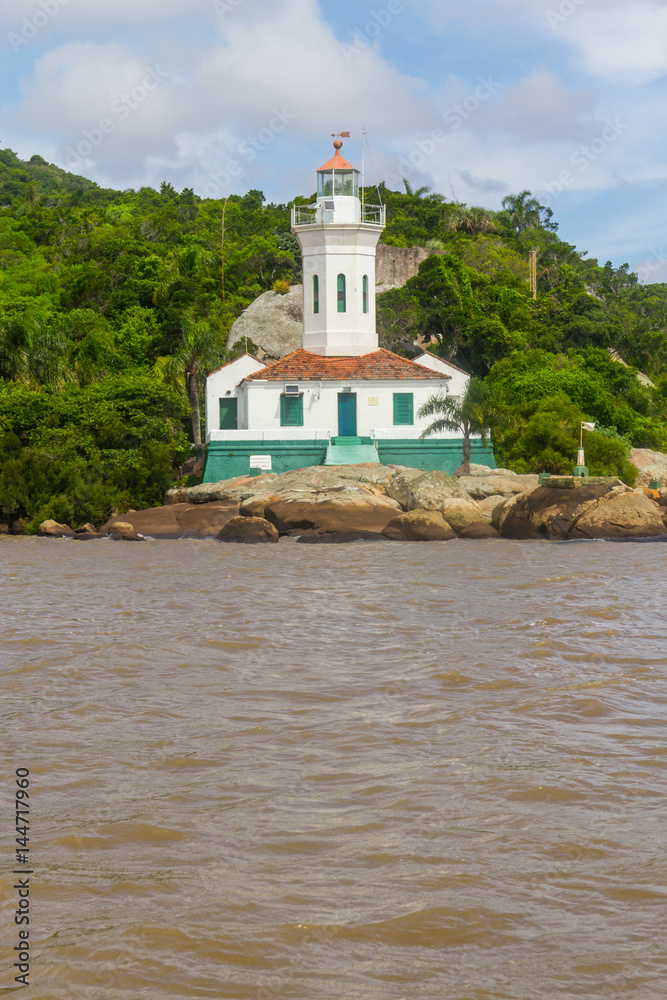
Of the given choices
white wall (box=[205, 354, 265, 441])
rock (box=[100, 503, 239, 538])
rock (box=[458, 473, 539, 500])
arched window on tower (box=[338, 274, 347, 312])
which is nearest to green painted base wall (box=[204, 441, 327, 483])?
rock (box=[100, 503, 239, 538])

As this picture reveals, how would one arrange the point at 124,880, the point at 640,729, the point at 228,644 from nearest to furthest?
the point at 124,880 → the point at 640,729 → the point at 228,644

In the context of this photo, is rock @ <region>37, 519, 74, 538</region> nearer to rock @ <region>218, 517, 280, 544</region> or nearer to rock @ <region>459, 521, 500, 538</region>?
rock @ <region>218, 517, 280, 544</region>

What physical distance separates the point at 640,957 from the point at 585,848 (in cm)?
105

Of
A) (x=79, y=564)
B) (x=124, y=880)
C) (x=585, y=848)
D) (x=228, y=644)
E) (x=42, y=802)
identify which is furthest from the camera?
(x=79, y=564)

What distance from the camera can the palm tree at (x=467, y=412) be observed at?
32094mm

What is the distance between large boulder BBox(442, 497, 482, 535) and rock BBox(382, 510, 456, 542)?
0.79 ft

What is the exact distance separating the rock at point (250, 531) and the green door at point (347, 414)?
989cm

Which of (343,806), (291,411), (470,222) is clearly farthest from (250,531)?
(470,222)

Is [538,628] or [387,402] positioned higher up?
[387,402]

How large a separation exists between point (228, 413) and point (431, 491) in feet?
42.5

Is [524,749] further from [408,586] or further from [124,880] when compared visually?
[408,586]

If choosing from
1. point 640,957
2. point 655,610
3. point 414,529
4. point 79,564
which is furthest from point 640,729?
point 414,529

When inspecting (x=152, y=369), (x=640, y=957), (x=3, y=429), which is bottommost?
(x=640, y=957)

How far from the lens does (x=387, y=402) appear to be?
35.8 meters
